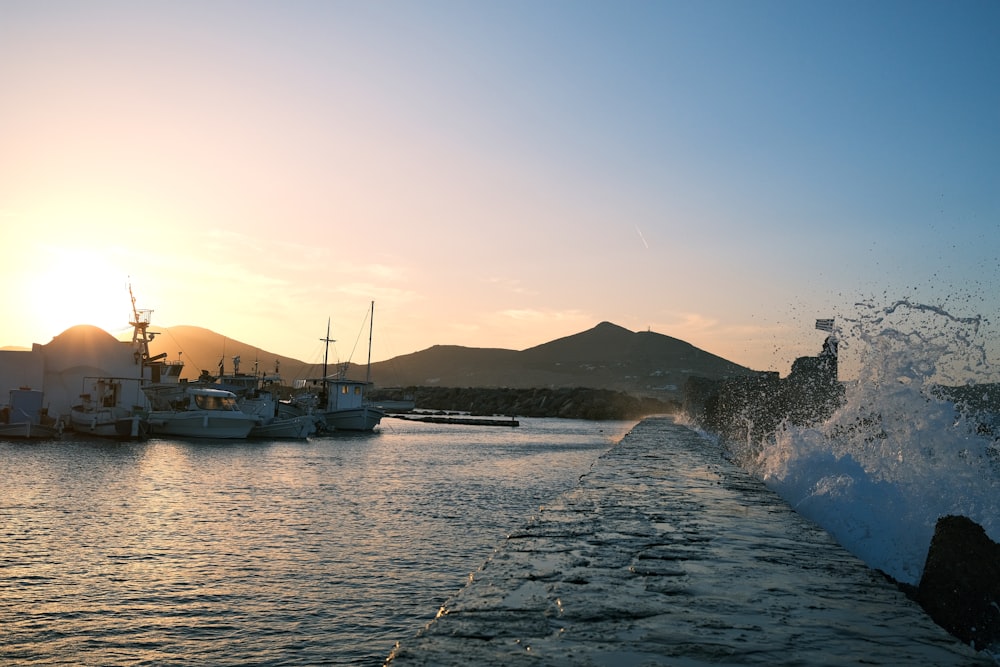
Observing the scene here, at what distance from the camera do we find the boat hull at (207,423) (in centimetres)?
4669

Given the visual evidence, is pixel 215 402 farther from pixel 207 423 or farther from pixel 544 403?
pixel 544 403

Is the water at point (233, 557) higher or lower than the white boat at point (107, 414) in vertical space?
lower

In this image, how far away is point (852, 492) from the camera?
1014cm

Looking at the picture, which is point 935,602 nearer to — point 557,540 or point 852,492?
point 557,540

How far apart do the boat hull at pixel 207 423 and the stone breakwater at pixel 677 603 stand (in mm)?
42401

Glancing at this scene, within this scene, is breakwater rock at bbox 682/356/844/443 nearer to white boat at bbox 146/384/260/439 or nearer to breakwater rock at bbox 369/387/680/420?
white boat at bbox 146/384/260/439

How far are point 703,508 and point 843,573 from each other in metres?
3.31

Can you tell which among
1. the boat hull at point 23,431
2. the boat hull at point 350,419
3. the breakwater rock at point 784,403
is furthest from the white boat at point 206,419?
the breakwater rock at point 784,403

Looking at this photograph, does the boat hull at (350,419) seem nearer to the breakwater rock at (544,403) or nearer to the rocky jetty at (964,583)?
the rocky jetty at (964,583)

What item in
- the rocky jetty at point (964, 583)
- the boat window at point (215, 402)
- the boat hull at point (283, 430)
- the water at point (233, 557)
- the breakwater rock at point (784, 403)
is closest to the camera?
the rocky jetty at point (964, 583)

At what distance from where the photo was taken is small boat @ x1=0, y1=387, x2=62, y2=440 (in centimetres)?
4203

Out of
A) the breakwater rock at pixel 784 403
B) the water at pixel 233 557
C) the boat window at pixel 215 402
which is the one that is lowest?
the water at pixel 233 557

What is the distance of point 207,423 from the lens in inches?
1837

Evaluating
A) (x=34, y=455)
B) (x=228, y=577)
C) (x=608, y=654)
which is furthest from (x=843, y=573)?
(x=34, y=455)
